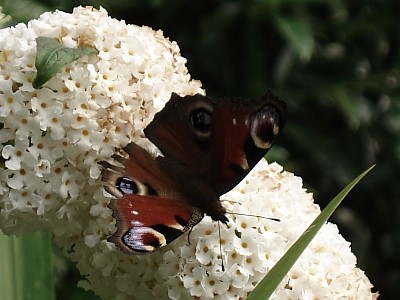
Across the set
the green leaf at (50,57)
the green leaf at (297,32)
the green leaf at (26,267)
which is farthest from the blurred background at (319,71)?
the green leaf at (50,57)

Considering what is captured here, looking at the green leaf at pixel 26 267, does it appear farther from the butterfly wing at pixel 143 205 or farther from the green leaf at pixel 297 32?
the green leaf at pixel 297 32

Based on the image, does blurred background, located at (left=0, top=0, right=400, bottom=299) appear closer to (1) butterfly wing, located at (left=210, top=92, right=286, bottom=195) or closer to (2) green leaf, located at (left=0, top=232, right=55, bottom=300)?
(2) green leaf, located at (left=0, top=232, right=55, bottom=300)

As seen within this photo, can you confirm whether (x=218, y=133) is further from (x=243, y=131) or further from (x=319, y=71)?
(x=319, y=71)

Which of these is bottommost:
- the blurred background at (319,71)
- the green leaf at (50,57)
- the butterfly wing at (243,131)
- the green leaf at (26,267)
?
the green leaf at (26,267)

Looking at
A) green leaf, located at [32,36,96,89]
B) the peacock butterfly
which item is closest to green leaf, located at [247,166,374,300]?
the peacock butterfly

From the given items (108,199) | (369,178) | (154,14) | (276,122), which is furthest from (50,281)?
(369,178)

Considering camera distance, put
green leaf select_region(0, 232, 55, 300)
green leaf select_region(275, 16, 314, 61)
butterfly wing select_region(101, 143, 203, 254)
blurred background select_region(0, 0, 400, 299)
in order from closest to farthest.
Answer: butterfly wing select_region(101, 143, 203, 254) → green leaf select_region(0, 232, 55, 300) → green leaf select_region(275, 16, 314, 61) → blurred background select_region(0, 0, 400, 299)

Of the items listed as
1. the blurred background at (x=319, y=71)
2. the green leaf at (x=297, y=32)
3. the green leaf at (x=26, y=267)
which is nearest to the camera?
the green leaf at (x=26, y=267)
